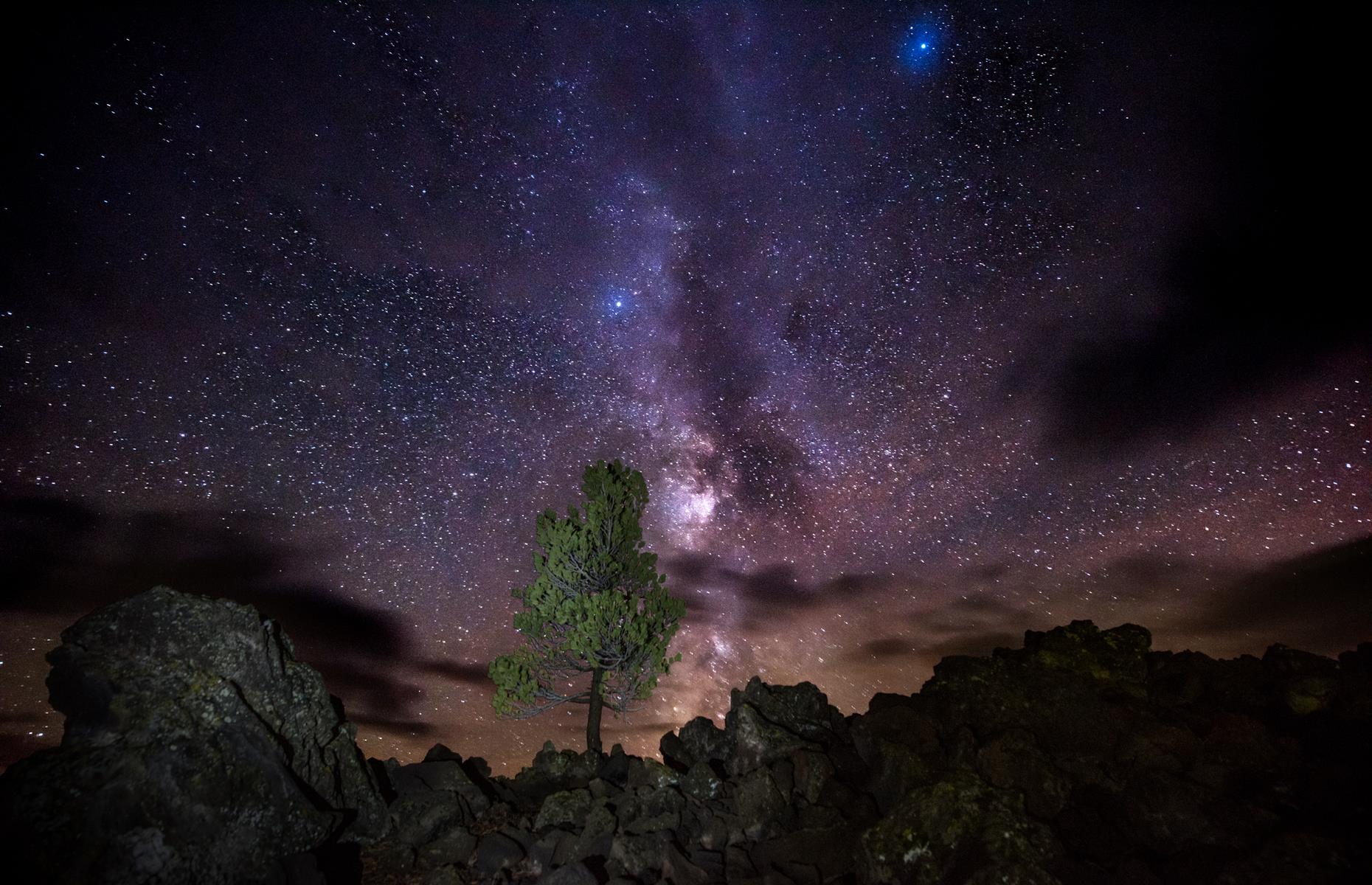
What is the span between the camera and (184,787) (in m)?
8.47

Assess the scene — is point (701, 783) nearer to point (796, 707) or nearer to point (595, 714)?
point (796, 707)

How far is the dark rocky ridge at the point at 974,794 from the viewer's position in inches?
301

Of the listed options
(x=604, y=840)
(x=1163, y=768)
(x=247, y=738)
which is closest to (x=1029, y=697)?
(x=1163, y=768)

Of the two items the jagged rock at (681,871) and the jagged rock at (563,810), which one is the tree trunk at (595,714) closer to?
the jagged rock at (563,810)

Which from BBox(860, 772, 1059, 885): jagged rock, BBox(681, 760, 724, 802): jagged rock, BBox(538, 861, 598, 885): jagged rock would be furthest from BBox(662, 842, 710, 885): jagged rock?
BBox(860, 772, 1059, 885): jagged rock

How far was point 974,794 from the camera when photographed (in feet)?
28.3

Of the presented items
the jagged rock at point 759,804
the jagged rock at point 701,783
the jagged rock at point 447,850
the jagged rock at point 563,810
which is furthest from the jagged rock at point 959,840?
the jagged rock at point 447,850

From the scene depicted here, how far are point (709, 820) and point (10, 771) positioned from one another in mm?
11439

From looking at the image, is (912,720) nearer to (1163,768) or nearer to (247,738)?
(1163,768)

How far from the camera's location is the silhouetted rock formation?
764cm

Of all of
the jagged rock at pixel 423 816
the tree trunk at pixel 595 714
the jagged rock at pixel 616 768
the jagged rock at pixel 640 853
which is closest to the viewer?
the jagged rock at pixel 640 853

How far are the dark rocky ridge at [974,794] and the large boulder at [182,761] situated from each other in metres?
0.14

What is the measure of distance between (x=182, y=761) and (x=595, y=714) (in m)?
11.3

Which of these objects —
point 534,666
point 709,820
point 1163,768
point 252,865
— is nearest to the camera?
point 252,865
